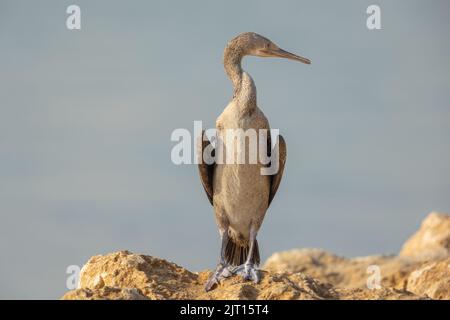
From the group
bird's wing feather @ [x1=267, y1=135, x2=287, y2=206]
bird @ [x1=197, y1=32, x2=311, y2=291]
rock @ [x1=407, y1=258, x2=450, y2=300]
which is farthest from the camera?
rock @ [x1=407, y1=258, x2=450, y2=300]

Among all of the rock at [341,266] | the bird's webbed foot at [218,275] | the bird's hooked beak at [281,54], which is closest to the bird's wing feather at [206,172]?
the bird's webbed foot at [218,275]

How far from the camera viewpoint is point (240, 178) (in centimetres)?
1469

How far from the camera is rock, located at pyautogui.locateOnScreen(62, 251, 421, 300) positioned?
12875 mm

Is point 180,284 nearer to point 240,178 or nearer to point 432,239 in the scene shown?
point 240,178

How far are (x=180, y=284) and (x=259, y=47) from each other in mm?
→ 3876

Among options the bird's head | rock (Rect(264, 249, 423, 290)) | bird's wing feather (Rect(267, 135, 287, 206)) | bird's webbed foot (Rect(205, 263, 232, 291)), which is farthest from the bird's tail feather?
rock (Rect(264, 249, 423, 290))

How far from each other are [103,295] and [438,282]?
7310 mm

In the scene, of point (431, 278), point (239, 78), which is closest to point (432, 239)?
point (431, 278)

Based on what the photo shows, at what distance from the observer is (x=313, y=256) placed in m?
28.2

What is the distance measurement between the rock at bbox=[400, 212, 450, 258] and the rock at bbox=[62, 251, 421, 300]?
12426 mm

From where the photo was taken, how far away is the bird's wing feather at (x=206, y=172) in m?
15.0

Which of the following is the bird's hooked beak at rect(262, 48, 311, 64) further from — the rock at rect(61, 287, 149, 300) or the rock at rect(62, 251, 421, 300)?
the rock at rect(61, 287, 149, 300)
